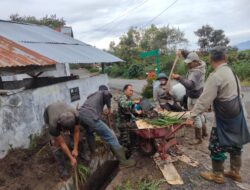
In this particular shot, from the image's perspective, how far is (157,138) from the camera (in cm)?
528

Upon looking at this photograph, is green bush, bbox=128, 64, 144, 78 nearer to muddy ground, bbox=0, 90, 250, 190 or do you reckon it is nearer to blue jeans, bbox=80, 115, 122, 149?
muddy ground, bbox=0, 90, 250, 190

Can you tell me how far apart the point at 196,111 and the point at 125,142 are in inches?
86.2

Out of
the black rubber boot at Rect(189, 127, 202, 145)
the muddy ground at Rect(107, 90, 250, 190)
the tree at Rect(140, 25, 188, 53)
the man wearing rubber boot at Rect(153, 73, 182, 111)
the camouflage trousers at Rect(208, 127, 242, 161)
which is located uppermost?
the tree at Rect(140, 25, 188, 53)

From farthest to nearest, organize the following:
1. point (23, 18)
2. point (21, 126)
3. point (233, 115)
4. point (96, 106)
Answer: point (23, 18)
point (21, 126)
point (96, 106)
point (233, 115)

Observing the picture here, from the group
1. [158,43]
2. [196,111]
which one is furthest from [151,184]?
[158,43]

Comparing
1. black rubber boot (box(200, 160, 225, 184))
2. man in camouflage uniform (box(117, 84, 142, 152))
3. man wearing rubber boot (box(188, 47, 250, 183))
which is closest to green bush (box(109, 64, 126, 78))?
man in camouflage uniform (box(117, 84, 142, 152))

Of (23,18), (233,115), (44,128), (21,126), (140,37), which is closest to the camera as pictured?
(233,115)

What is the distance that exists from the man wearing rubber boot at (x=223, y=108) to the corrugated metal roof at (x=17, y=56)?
3844 mm

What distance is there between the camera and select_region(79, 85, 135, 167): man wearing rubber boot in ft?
17.0

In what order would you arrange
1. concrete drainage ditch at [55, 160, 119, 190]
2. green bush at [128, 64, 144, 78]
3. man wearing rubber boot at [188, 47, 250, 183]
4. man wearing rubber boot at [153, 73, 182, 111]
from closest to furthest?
1. man wearing rubber boot at [188, 47, 250, 183]
2. concrete drainage ditch at [55, 160, 119, 190]
3. man wearing rubber boot at [153, 73, 182, 111]
4. green bush at [128, 64, 144, 78]

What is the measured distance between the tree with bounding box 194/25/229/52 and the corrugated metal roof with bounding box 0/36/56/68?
34.5 meters

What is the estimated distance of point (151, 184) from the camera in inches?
182

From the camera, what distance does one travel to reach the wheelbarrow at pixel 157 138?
509 cm

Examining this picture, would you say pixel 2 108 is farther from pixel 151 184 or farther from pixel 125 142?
pixel 151 184
